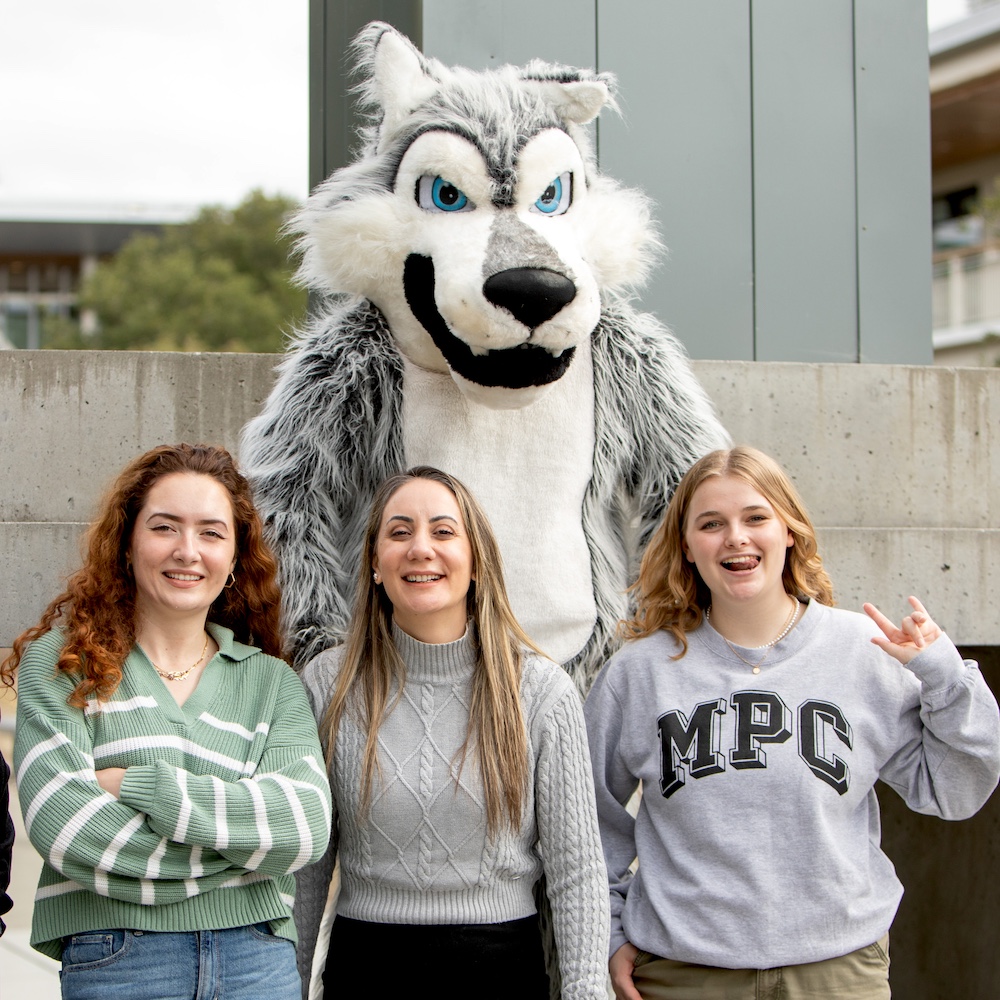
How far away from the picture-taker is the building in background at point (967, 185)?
13.6 meters

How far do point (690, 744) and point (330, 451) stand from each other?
0.95 meters

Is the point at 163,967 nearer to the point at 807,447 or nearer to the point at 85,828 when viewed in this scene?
the point at 85,828

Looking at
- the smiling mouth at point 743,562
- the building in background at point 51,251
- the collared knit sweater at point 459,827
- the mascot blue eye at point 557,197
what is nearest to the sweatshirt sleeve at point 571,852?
the collared knit sweater at point 459,827

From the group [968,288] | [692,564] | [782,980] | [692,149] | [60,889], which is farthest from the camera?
[968,288]

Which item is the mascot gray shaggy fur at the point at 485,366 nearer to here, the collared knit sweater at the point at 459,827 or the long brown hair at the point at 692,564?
the long brown hair at the point at 692,564

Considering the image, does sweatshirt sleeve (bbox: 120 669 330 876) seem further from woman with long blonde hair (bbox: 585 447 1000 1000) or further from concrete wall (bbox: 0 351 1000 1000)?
concrete wall (bbox: 0 351 1000 1000)

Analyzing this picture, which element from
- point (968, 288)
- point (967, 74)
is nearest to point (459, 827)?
point (967, 74)

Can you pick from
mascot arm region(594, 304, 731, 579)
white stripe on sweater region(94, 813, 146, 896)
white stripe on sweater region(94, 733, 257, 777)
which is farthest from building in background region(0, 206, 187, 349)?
white stripe on sweater region(94, 813, 146, 896)

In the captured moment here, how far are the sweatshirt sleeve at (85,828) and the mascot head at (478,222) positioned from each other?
0.96 metres

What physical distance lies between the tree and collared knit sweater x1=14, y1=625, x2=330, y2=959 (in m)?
21.5

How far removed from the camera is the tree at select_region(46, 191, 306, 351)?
24375 millimetres

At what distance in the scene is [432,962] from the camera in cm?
176

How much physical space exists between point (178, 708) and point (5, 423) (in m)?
1.43

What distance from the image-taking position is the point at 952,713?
6.07 feet
